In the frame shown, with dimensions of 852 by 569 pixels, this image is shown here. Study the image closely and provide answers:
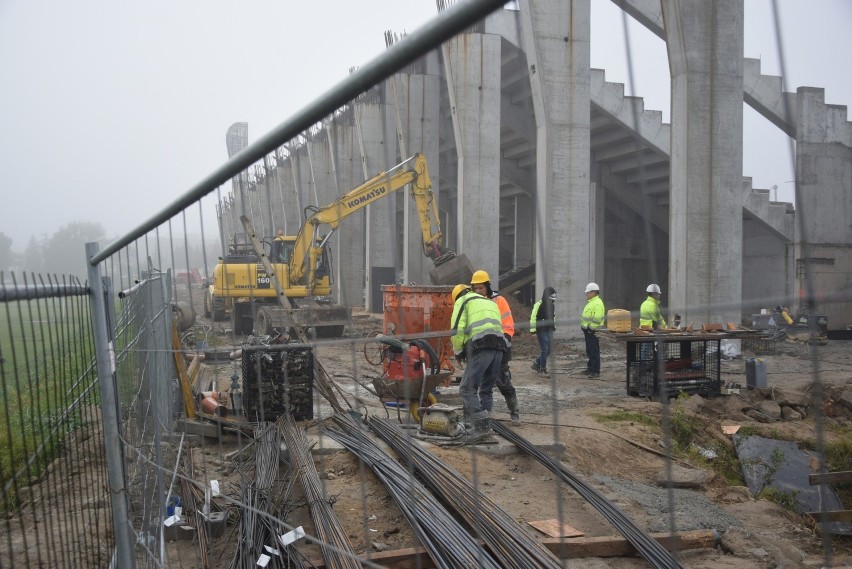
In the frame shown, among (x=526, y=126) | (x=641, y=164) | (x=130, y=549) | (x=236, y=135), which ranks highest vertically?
(x=236, y=135)

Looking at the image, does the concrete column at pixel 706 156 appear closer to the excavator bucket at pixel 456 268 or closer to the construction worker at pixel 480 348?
the excavator bucket at pixel 456 268

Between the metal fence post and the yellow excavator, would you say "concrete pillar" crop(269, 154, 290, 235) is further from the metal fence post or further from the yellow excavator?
the metal fence post

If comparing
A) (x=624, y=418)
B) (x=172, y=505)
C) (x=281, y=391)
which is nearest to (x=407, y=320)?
(x=172, y=505)

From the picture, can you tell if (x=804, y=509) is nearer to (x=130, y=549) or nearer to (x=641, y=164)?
(x=641, y=164)

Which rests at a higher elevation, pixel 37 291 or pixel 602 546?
pixel 37 291

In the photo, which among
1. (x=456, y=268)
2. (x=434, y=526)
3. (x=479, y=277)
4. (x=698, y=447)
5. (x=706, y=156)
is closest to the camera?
(x=706, y=156)

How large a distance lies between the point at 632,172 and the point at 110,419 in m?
2.71

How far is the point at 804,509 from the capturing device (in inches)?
137

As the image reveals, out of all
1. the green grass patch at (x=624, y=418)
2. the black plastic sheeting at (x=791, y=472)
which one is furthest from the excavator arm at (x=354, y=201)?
the green grass patch at (x=624, y=418)

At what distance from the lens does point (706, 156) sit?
187cm

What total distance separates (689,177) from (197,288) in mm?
3040

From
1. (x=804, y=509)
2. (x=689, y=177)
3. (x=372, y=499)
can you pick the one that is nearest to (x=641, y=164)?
(x=689, y=177)

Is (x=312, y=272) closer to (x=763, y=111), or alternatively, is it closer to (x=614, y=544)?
(x=763, y=111)

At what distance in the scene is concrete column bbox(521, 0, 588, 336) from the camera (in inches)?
63.9
